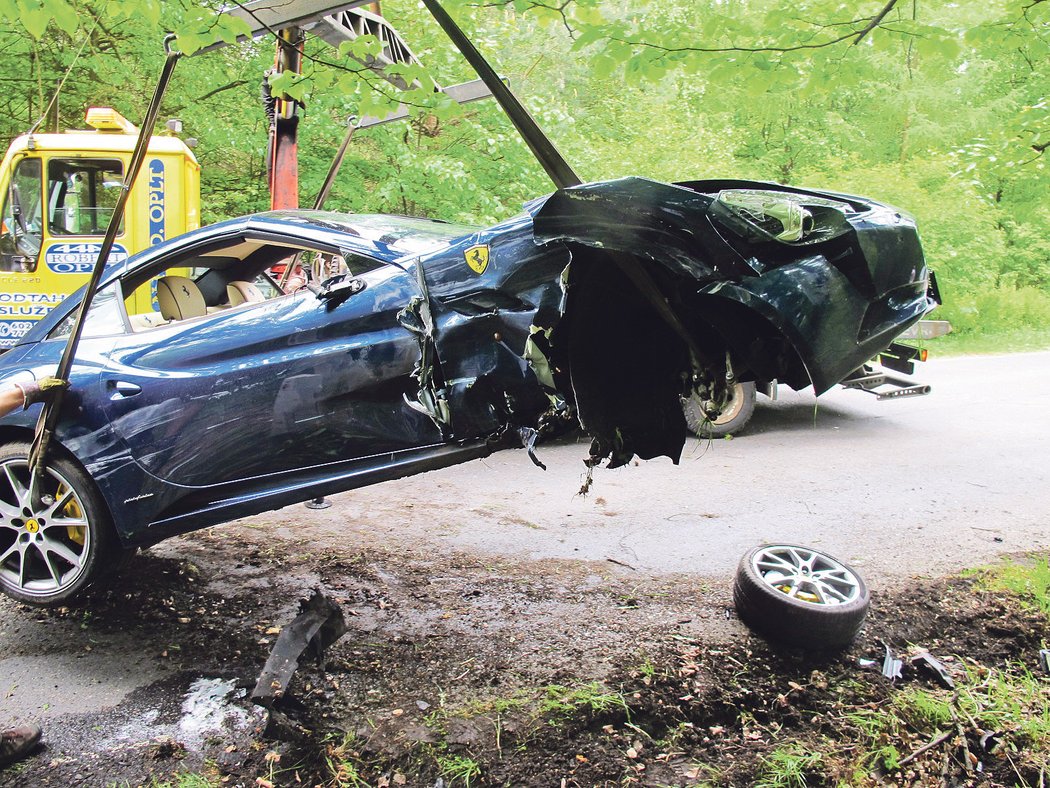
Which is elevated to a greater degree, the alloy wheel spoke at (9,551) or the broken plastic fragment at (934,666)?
the alloy wheel spoke at (9,551)

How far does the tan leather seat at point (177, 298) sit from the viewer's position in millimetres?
4422

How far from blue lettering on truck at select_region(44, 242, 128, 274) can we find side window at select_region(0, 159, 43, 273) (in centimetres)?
14

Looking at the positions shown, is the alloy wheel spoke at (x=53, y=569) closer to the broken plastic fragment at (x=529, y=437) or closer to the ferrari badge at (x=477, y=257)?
the broken plastic fragment at (x=529, y=437)

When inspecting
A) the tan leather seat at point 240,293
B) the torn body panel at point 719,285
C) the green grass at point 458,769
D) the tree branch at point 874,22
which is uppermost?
the tree branch at point 874,22

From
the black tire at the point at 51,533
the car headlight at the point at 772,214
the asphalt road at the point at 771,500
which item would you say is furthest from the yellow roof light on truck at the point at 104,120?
the car headlight at the point at 772,214

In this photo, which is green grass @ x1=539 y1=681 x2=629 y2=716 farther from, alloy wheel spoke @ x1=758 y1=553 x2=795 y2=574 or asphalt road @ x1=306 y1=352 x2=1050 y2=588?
asphalt road @ x1=306 y1=352 x2=1050 y2=588

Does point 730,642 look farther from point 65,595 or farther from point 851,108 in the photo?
point 851,108

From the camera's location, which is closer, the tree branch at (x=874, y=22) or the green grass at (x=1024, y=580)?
the green grass at (x=1024, y=580)

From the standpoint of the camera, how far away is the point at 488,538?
4434 mm

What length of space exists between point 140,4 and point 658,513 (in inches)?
158

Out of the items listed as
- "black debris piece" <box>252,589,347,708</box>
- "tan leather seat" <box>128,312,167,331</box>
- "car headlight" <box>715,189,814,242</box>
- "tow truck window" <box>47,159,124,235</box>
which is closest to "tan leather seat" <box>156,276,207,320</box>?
"tan leather seat" <box>128,312,167,331</box>

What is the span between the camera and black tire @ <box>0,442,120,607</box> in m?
3.25

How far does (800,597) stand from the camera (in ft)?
10.1

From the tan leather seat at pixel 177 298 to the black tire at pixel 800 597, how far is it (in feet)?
11.4
